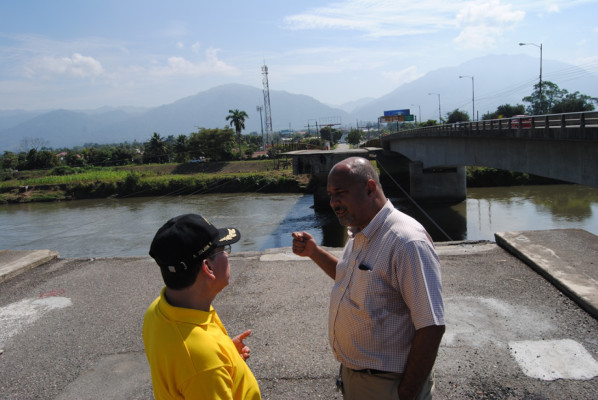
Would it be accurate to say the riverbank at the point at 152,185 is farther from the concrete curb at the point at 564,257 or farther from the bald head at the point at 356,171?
the bald head at the point at 356,171

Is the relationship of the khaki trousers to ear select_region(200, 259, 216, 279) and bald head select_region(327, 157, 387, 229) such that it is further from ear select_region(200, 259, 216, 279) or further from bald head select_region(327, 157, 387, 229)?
ear select_region(200, 259, 216, 279)

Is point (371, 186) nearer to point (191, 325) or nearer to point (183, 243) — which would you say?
point (183, 243)

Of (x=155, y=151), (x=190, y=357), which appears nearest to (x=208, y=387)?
(x=190, y=357)

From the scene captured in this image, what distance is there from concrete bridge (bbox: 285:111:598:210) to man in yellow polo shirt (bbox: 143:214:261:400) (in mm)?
11491

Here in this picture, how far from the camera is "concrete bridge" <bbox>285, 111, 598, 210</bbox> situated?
11.8 m

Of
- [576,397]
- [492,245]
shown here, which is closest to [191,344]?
[576,397]

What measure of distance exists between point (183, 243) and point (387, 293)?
1.05 meters

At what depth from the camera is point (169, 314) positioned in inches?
74.5

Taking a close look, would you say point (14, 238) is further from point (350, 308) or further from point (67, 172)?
point (67, 172)

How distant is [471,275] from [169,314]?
546cm

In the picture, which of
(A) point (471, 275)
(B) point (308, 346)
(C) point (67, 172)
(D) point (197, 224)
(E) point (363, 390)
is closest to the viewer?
(D) point (197, 224)

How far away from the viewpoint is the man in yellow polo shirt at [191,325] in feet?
5.82

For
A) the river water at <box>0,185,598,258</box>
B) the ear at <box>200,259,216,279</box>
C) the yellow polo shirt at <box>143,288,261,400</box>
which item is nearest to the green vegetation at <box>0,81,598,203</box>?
the river water at <box>0,185,598,258</box>

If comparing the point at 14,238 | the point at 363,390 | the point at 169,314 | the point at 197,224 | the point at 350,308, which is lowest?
the point at 14,238
